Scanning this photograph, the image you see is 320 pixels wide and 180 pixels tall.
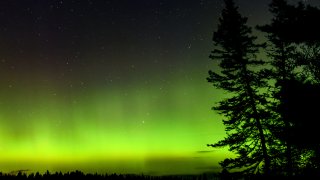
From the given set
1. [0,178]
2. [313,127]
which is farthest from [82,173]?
[313,127]

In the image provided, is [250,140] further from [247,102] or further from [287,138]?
[287,138]

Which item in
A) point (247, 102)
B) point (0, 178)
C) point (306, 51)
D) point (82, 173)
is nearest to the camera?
point (0, 178)

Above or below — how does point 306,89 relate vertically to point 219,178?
above

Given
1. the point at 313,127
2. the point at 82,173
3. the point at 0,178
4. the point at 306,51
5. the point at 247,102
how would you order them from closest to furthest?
the point at 0,178
the point at 82,173
the point at 313,127
the point at 306,51
the point at 247,102

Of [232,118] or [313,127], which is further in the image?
[232,118]

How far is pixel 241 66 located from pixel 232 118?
3.64 m

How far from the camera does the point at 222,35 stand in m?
28.1

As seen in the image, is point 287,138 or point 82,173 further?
point 287,138

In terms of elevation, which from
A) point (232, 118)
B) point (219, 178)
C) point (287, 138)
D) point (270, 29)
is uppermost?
point (270, 29)

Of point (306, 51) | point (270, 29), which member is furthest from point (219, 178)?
point (270, 29)

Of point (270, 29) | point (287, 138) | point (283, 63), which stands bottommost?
point (287, 138)

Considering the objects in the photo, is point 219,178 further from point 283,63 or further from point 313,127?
point 283,63

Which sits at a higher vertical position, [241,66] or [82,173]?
[241,66]

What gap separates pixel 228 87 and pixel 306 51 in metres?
6.16
